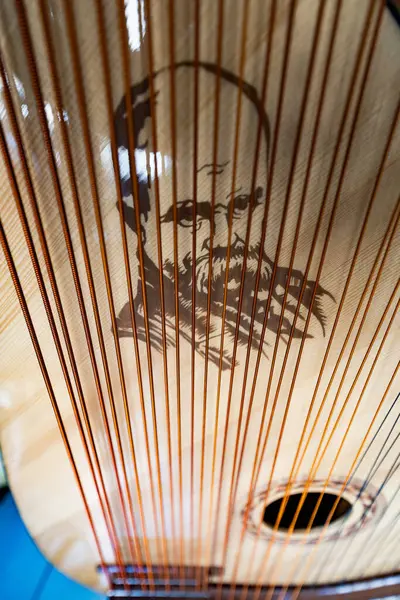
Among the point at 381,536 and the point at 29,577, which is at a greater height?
the point at 381,536

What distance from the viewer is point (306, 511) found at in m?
1.38

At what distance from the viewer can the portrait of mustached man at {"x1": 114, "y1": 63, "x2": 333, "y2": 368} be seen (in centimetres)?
64

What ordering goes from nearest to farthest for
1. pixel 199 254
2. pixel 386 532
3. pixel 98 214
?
1. pixel 98 214
2. pixel 199 254
3. pixel 386 532

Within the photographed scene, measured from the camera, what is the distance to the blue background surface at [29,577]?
141 cm

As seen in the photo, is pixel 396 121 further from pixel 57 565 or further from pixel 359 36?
pixel 57 565

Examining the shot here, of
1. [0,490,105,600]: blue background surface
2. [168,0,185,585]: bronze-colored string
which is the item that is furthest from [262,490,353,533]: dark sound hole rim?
[0,490,105,600]: blue background surface

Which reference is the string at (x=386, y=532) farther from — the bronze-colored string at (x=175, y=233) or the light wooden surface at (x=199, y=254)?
the bronze-colored string at (x=175, y=233)

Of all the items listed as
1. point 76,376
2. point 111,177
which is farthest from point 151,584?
point 111,177

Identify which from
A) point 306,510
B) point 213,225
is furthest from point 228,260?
point 306,510

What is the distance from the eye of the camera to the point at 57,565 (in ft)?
4.73

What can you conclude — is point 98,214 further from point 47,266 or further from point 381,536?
point 381,536

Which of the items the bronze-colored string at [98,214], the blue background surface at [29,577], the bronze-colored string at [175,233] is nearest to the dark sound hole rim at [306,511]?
the bronze-colored string at [175,233]

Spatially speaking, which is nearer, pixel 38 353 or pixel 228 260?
pixel 228 260

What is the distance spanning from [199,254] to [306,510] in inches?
38.4
